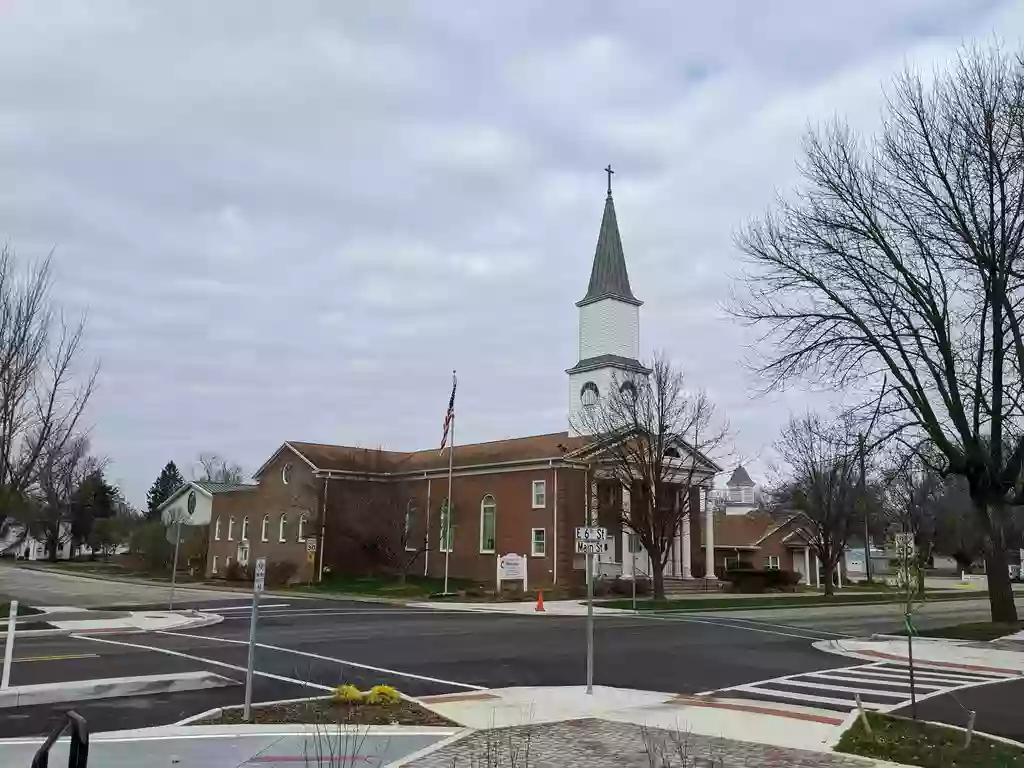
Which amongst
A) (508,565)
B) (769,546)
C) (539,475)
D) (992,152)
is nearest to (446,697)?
(992,152)

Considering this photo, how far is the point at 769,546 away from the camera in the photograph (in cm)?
7081

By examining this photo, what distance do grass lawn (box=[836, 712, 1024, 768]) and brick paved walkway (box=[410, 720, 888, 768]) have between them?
18.9 inches

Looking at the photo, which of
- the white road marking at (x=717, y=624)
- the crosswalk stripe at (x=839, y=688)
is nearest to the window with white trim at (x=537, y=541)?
the white road marking at (x=717, y=624)

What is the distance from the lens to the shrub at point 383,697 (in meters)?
10.7

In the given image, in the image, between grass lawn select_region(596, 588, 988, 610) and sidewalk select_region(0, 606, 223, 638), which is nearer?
sidewalk select_region(0, 606, 223, 638)

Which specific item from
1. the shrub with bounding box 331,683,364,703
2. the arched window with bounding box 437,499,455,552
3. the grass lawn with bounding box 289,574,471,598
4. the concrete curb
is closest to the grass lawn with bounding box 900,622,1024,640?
the shrub with bounding box 331,683,364,703

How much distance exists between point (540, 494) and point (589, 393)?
6261 millimetres

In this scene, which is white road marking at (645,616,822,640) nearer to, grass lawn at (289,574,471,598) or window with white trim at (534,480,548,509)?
grass lawn at (289,574,471,598)

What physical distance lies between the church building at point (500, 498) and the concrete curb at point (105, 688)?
101ft

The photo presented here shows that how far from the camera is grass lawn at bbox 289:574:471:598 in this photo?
42.9 metres

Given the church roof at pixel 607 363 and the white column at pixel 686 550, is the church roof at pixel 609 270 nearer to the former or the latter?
the church roof at pixel 607 363

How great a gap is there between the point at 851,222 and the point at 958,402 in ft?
17.4

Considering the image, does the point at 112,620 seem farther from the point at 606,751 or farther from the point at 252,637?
the point at 606,751

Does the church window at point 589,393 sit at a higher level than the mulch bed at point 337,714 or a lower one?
higher
